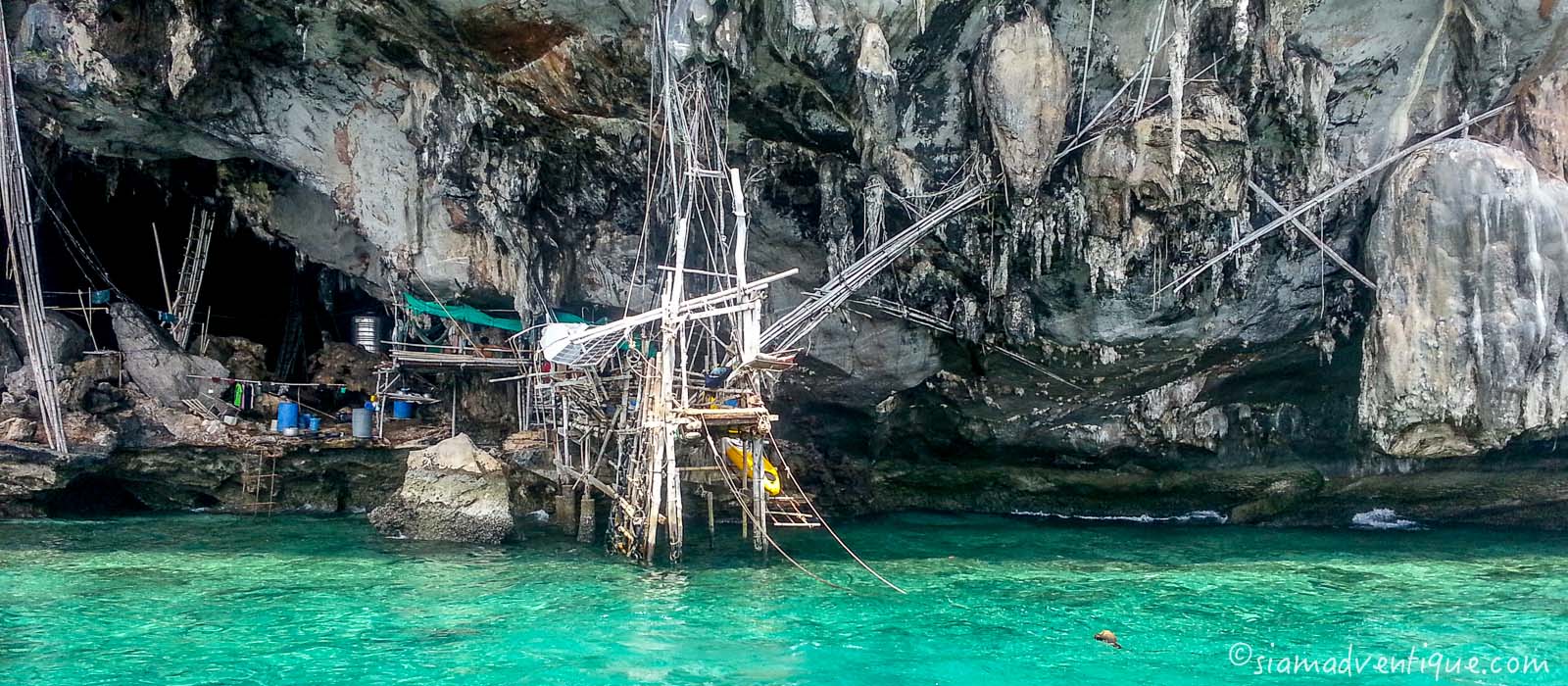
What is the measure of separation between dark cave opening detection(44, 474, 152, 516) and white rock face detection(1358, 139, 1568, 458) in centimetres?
2036

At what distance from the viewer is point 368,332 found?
2319 centimetres

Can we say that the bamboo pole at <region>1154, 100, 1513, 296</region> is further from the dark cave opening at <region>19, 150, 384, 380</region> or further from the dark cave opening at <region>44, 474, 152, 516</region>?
the dark cave opening at <region>44, 474, 152, 516</region>

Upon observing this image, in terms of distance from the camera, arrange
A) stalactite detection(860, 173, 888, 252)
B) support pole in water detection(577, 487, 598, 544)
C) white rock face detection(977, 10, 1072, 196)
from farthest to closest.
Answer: support pole in water detection(577, 487, 598, 544) → stalactite detection(860, 173, 888, 252) → white rock face detection(977, 10, 1072, 196)

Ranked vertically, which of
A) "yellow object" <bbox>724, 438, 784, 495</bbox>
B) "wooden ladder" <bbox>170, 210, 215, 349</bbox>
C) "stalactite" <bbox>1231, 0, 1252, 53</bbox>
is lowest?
"yellow object" <bbox>724, 438, 784, 495</bbox>

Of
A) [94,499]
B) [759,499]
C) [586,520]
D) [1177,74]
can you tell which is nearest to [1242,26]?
[1177,74]

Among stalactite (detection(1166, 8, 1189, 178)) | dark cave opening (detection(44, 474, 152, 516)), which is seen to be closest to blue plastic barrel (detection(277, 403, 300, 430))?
dark cave opening (detection(44, 474, 152, 516))

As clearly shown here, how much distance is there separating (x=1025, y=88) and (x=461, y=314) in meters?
10.7

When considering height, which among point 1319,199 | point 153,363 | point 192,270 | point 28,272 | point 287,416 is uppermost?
point 1319,199

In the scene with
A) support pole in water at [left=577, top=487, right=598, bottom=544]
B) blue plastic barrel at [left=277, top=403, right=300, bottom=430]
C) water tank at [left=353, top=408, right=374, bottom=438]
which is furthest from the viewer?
water tank at [left=353, top=408, right=374, bottom=438]

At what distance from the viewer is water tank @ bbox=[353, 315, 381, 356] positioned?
23172 mm

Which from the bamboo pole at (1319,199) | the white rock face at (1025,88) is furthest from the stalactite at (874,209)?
the bamboo pole at (1319,199)

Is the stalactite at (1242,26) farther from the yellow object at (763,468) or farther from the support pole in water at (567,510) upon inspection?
the support pole in water at (567,510)

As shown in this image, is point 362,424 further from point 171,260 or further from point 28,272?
point 171,260

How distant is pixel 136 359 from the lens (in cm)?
2008
